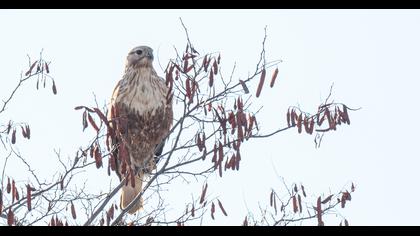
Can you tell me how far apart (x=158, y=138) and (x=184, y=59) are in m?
2.52

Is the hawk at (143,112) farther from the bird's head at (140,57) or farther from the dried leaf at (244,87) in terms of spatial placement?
the dried leaf at (244,87)

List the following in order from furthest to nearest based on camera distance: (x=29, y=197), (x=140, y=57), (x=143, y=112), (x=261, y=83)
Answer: (x=140, y=57), (x=143, y=112), (x=261, y=83), (x=29, y=197)

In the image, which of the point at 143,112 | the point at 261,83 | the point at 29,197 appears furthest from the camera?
the point at 143,112

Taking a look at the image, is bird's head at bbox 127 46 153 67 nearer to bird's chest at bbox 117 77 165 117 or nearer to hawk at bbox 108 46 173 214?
hawk at bbox 108 46 173 214

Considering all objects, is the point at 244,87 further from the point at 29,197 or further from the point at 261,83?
the point at 29,197

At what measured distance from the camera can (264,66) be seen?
193 inches

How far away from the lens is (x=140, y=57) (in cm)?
781

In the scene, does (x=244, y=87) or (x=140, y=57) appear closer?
(x=244, y=87)

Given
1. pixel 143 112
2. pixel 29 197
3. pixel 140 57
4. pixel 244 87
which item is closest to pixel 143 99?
pixel 143 112

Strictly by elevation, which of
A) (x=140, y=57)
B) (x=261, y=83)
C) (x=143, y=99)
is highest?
(x=140, y=57)

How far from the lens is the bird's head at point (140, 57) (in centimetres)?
778
